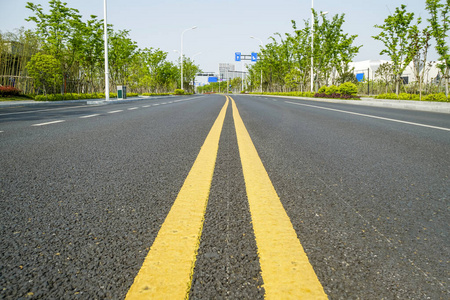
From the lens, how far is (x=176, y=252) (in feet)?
4.09

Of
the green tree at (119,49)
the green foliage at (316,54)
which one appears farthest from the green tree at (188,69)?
the green tree at (119,49)

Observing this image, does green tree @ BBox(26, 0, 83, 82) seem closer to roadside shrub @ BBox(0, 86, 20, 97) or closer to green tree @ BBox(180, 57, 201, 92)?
roadside shrub @ BBox(0, 86, 20, 97)

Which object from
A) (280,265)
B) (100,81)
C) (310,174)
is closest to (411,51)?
(310,174)

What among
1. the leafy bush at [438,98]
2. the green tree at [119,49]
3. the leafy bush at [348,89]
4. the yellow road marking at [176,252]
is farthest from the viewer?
the green tree at [119,49]

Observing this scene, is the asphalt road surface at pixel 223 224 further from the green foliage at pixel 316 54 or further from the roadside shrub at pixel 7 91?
the green foliage at pixel 316 54

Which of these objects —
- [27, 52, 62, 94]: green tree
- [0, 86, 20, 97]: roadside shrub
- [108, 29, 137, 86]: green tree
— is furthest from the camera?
[108, 29, 137, 86]: green tree

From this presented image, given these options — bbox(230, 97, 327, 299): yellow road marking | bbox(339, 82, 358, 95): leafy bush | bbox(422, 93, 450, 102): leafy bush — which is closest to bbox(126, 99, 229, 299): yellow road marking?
bbox(230, 97, 327, 299): yellow road marking

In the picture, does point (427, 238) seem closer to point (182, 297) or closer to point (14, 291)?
point (182, 297)

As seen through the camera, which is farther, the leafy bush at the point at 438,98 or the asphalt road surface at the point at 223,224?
the leafy bush at the point at 438,98

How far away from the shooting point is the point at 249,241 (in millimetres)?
1359

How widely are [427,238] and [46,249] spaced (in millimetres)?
1554

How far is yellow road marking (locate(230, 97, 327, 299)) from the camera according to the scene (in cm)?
103

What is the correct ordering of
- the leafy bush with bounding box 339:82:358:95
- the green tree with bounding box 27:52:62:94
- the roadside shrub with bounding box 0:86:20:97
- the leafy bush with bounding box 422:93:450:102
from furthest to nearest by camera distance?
1. the leafy bush with bounding box 339:82:358:95
2. the green tree with bounding box 27:52:62:94
3. the roadside shrub with bounding box 0:86:20:97
4. the leafy bush with bounding box 422:93:450:102

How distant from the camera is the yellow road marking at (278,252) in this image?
103cm
